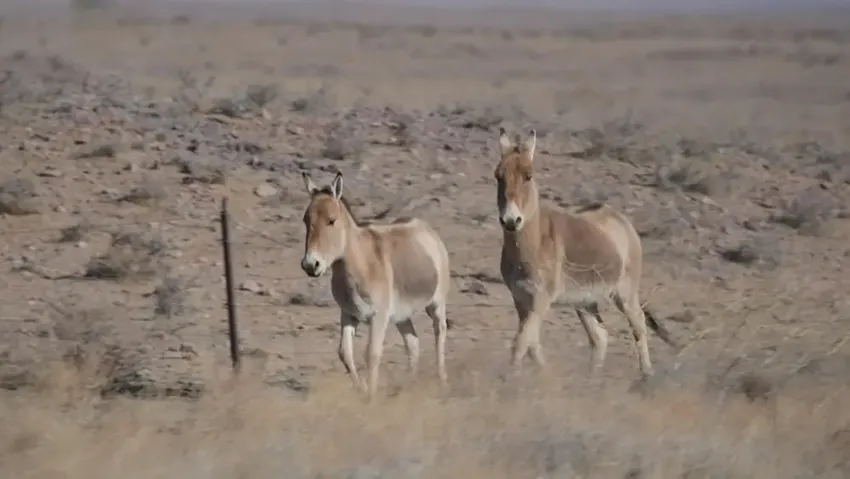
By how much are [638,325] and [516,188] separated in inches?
41.7

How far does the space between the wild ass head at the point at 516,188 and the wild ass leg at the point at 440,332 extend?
576mm

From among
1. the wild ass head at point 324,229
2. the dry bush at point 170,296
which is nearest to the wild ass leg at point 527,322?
the wild ass head at point 324,229

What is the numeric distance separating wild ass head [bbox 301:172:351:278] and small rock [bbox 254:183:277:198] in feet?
3.15

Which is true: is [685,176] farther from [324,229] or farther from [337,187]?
[324,229]

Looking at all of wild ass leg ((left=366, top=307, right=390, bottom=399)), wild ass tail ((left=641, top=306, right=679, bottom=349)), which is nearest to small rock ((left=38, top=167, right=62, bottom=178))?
wild ass leg ((left=366, top=307, right=390, bottom=399))

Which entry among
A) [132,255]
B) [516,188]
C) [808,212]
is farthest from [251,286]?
[808,212]

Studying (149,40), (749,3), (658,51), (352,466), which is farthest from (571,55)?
(352,466)

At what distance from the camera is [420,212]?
5609mm

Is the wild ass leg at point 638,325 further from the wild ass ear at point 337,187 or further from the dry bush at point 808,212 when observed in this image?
the wild ass ear at point 337,187

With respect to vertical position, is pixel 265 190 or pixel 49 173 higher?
pixel 49 173

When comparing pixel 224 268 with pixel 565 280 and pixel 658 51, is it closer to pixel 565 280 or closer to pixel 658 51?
pixel 565 280

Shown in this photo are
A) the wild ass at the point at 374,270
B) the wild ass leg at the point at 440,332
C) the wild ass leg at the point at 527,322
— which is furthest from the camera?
the wild ass leg at the point at 440,332

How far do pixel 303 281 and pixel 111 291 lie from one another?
965 millimetres

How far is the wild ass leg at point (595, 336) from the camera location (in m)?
5.06
